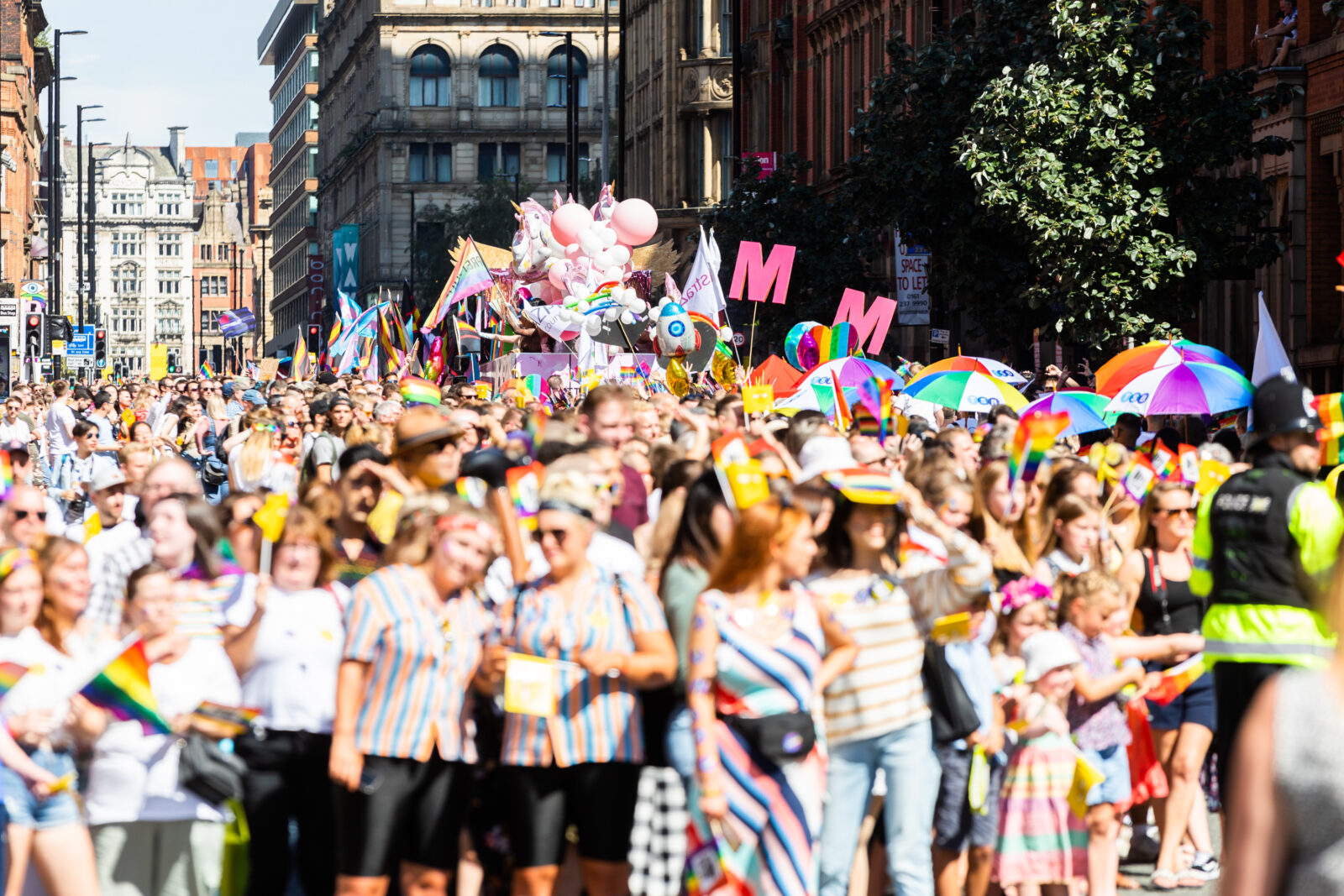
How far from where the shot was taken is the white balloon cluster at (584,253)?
2789cm

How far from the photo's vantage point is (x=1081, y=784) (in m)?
7.61

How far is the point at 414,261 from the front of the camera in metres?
84.5

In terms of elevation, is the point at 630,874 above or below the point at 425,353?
below

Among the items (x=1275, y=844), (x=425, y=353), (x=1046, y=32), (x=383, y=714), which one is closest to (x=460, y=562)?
(x=383, y=714)

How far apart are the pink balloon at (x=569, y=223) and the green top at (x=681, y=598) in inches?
878

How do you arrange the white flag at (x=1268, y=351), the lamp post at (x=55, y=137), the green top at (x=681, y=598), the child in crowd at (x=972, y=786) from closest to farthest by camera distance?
the green top at (x=681, y=598) < the child in crowd at (x=972, y=786) < the white flag at (x=1268, y=351) < the lamp post at (x=55, y=137)

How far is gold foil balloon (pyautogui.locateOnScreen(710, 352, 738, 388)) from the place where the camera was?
23906 millimetres

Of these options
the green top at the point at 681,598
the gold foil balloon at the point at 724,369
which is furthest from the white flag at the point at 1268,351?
the green top at the point at 681,598

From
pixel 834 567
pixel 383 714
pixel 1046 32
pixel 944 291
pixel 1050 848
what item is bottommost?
pixel 1050 848

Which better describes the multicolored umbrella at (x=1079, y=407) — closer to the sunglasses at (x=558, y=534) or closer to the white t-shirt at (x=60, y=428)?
the sunglasses at (x=558, y=534)

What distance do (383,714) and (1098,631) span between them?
2.70m

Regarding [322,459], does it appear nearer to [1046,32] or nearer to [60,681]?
[60,681]

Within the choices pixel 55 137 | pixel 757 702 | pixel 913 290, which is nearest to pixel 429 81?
pixel 55 137

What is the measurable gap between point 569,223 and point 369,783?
74.5 feet
